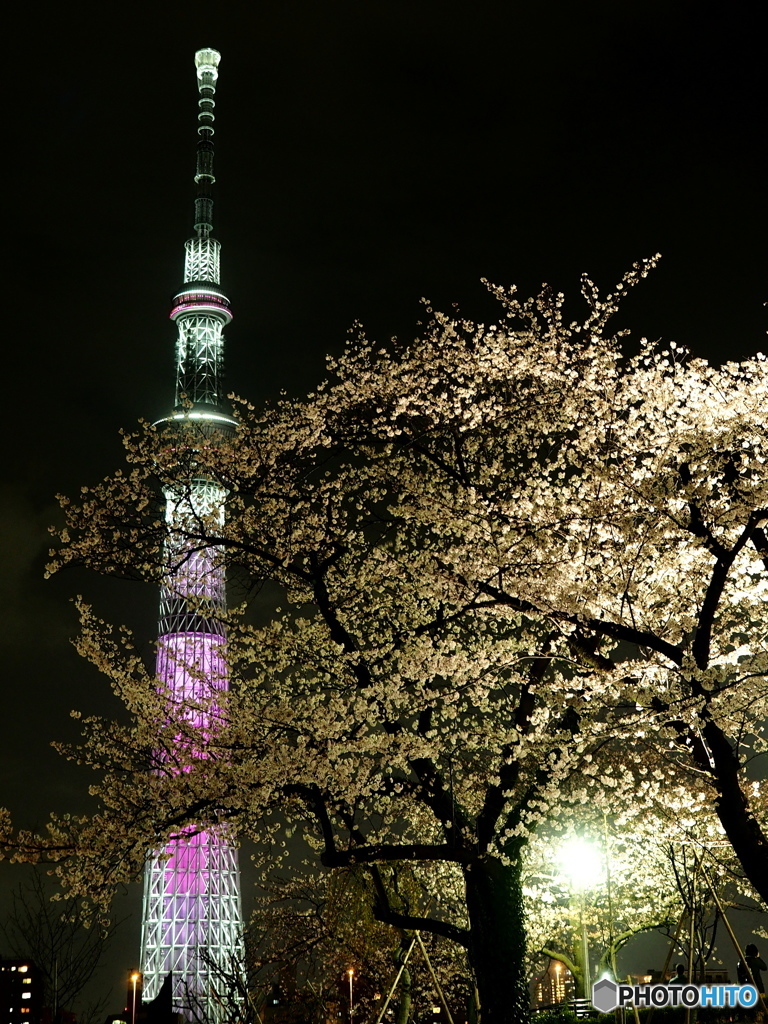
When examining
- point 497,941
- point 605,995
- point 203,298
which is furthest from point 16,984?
point 497,941

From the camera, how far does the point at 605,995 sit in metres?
14.8

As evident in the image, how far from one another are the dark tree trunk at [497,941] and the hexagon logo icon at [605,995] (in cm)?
310

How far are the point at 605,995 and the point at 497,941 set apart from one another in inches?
178

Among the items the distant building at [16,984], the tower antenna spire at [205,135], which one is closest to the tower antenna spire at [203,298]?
the tower antenna spire at [205,135]

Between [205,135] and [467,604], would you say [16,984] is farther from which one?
[467,604]

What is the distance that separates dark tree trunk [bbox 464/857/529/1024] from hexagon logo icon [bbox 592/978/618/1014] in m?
3.10

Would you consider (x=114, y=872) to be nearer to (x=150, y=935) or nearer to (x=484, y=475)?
(x=484, y=475)

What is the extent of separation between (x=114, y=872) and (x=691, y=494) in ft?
24.8

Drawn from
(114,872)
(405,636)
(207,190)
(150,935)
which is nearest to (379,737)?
(405,636)

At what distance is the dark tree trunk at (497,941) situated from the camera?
11242 mm

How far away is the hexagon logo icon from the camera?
46.2 feet

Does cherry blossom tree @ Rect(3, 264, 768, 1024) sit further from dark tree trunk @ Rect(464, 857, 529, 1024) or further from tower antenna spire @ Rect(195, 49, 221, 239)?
tower antenna spire @ Rect(195, 49, 221, 239)

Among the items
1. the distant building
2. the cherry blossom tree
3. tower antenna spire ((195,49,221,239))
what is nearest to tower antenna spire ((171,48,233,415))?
tower antenna spire ((195,49,221,239))

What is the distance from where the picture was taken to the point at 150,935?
50125mm
